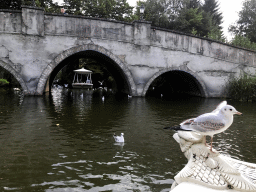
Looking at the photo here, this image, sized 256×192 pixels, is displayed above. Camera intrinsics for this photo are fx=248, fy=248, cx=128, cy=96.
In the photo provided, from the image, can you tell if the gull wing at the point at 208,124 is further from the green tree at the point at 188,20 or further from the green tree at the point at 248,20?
the green tree at the point at 248,20

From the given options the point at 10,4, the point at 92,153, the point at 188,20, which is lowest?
the point at 92,153

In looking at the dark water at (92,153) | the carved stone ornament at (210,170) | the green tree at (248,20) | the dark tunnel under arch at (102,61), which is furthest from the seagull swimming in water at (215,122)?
the green tree at (248,20)

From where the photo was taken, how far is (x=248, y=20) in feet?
119

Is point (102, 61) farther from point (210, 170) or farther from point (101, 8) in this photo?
point (210, 170)

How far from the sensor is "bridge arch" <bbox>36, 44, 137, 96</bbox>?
1645 cm

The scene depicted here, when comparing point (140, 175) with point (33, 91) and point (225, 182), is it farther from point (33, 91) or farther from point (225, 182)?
point (33, 91)

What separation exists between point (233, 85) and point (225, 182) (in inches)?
732

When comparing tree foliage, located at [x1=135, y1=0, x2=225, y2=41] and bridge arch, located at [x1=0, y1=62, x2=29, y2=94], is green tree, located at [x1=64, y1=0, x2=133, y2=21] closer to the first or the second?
tree foliage, located at [x1=135, y1=0, x2=225, y2=41]

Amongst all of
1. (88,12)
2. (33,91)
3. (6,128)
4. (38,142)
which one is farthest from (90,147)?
(88,12)

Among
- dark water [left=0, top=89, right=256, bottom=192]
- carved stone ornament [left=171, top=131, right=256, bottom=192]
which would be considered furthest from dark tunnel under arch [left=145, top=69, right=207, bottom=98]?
carved stone ornament [left=171, top=131, right=256, bottom=192]

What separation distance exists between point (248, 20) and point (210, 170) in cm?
3924

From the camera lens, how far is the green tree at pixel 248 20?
34.8 meters

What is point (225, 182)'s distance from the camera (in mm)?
2859

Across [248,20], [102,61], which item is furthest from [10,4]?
[248,20]
